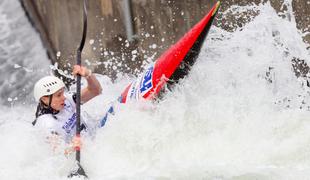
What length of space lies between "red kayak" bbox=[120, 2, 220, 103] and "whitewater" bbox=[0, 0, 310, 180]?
0.10m

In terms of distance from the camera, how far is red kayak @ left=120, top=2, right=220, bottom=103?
18.5ft

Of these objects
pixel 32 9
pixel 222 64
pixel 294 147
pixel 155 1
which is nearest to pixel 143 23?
pixel 155 1

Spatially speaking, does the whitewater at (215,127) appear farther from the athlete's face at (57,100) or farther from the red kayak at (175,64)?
the athlete's face at (57,100)

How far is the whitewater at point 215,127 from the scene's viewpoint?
16.4 feet

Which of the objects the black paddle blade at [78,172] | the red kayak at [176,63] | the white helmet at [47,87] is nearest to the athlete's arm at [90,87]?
the white helmet at [47,87]

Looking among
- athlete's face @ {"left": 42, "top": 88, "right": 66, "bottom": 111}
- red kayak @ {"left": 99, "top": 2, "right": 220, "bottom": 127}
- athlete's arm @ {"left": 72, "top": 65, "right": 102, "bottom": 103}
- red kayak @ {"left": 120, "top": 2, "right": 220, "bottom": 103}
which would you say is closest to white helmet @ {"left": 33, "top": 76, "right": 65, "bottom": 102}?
athlete's face @ {"left": 42, "top": 88, "right": 66, "bottom": 111}

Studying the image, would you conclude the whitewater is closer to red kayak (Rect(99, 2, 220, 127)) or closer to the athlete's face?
red kayak (Rect(99, 2, 220, 127))

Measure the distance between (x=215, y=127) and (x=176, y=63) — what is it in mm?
634

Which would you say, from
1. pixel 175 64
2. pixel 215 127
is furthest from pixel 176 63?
pixel 215 127

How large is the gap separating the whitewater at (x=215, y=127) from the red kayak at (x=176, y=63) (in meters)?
0.10

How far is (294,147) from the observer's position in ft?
16.7

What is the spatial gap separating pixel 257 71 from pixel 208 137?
1.02m

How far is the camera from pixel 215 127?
18.3ft

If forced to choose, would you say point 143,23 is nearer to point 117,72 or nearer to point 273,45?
point 117,72
